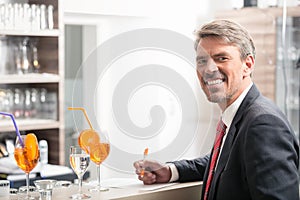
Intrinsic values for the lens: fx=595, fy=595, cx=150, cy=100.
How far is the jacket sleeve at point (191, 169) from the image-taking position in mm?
2031

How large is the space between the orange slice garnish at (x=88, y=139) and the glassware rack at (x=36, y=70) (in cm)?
205

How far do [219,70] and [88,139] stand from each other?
0.47m

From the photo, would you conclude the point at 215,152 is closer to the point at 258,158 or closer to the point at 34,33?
the point at 258,158

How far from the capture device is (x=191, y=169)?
81.0 inches

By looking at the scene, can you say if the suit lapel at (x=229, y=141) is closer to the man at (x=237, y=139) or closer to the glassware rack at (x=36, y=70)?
the man at (x=237, y=139)

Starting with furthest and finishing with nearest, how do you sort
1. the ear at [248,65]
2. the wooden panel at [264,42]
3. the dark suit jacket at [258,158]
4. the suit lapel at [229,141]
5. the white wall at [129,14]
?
the wooden panel at [264,42] → the white wall at [129,14] → the ear at [248,65] → the suit lapel at [229,141] → the dark suit jacket at [258,158]

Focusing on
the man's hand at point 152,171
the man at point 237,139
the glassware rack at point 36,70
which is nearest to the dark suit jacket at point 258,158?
the man at point 237,139

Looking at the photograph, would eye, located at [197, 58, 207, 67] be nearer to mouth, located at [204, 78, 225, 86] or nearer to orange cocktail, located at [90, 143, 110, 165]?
mouth, located at [204, 78, 225, 86]

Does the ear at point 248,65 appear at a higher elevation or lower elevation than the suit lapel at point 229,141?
higher

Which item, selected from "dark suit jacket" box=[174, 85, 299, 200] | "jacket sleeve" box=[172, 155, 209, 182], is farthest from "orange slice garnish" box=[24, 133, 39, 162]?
"dark suit jacket" box=[174, 85, 299, 200]

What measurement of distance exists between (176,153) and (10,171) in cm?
189

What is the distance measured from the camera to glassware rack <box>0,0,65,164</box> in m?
3.91

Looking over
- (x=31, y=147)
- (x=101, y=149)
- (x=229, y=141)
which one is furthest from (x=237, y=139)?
(x=31, y=147)

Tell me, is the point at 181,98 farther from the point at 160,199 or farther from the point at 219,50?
the point at 160,199
